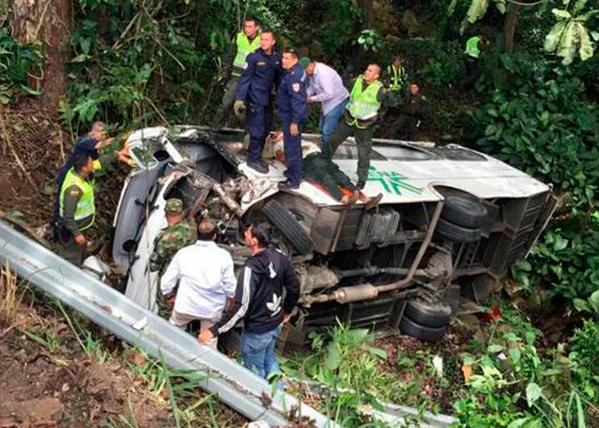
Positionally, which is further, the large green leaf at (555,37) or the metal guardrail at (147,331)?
the large green leaf at (555,37)

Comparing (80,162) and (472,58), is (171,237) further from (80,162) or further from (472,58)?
(472,58)

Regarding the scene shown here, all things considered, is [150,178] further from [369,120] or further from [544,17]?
[544,17]

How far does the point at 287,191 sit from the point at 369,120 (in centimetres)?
130

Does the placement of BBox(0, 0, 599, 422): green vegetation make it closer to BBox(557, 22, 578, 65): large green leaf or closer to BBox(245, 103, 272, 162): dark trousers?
BBox(557, 22, 578, 65): large green leaf

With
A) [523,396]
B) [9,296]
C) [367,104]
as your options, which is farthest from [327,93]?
[523,396]

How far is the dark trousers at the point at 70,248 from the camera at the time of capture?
5750mm

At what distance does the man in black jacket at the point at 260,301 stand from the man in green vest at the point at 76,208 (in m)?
1.55

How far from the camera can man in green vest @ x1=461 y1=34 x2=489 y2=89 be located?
1117cm

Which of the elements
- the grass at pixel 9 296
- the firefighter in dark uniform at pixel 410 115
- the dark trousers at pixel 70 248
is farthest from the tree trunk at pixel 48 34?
the firefighter in dark uniform at pixel 410 115

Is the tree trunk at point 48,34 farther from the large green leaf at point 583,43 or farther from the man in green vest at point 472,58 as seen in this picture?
the man in green vest at point 472,58

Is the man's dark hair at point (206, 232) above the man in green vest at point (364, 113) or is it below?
below

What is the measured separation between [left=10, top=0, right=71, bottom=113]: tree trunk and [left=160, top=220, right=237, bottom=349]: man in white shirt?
137 inches

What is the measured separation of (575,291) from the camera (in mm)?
8336

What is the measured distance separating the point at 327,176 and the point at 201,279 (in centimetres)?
170
